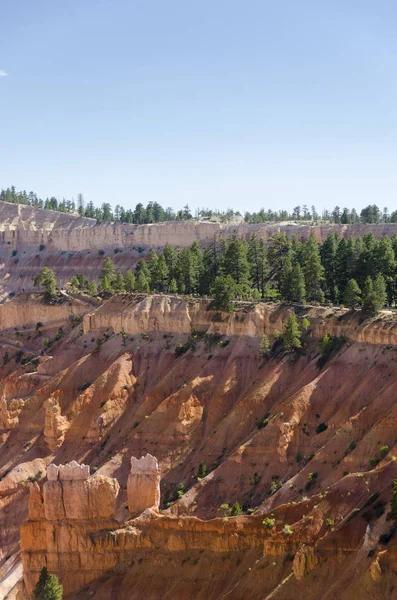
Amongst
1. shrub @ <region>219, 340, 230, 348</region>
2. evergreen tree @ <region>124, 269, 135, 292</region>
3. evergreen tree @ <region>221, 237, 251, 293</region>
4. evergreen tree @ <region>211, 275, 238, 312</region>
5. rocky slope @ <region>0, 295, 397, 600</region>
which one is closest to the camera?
rocky slope @ <region>0, 295, 397, 600</region>

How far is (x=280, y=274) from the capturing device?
91562 mm

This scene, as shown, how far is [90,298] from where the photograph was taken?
346 ft

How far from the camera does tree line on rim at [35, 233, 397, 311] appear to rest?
8544 centimetres

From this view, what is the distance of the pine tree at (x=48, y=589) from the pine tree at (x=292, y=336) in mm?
30281

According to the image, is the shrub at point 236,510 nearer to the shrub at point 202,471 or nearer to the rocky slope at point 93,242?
the shrub at point 202,471

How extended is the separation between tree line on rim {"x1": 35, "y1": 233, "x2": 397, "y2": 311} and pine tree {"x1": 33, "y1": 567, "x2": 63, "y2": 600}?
35.0 metres

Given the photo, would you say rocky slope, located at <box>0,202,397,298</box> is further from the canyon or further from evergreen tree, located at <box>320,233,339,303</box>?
the canyon

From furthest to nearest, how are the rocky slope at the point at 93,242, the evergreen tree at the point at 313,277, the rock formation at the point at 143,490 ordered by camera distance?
the rocky slope at the point at 93,242
the evergreen tree at the point at 313,277
the rock formation at the point at 143,490

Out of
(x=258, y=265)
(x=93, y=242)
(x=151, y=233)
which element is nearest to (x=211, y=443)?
(x=258, y=265)

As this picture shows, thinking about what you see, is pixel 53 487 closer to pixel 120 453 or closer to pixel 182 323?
pixel 120 453

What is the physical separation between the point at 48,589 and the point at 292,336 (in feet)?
104

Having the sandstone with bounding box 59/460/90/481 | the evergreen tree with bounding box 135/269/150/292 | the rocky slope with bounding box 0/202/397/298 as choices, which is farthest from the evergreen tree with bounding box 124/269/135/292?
the sandstone with bounding box 59/460/90/481

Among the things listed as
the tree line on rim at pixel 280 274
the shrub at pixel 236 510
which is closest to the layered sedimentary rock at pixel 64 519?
the shrub at pixel 236 510

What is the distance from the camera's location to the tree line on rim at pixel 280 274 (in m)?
85.4
